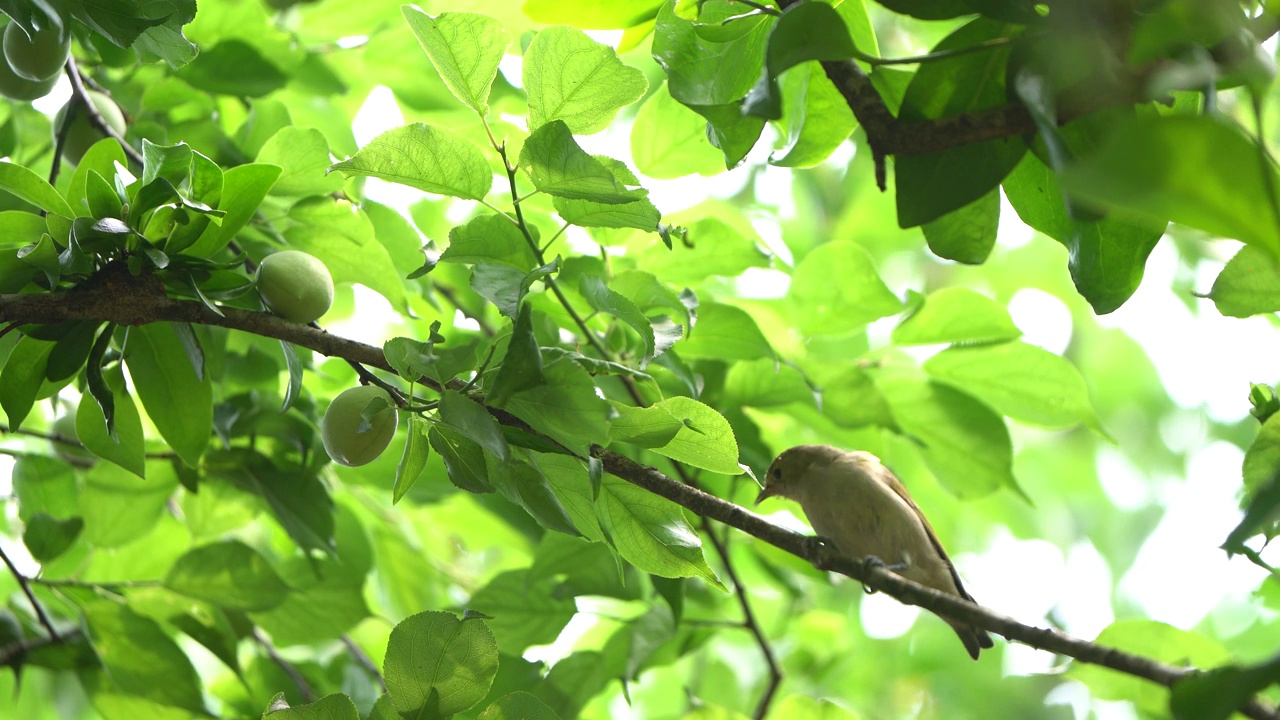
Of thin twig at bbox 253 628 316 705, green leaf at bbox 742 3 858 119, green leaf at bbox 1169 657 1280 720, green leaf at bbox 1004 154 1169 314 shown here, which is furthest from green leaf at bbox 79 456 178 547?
green leaf at bbox 1169 657 1280 720

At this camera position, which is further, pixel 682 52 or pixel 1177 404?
pixel 1177 404

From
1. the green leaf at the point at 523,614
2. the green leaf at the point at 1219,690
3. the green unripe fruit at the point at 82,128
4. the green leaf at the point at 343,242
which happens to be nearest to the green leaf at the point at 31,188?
the green leaf at the point at 343,242

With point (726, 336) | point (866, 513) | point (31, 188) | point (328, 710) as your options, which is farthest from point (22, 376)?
point (866, 513)

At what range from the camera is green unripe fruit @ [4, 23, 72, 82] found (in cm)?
139

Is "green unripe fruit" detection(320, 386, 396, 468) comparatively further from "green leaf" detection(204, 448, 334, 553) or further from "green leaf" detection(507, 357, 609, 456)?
"green leaf" detection(204, 448, 334, 553)

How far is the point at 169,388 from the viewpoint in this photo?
142 cm

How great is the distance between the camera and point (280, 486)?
181 centimetres

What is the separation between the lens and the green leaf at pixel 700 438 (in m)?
1.16

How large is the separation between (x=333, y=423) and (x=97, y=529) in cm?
98

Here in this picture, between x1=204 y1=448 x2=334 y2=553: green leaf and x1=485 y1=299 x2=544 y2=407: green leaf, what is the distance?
93 centimetres

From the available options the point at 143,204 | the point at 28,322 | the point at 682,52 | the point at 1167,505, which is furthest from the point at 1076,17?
the point at 1167,505

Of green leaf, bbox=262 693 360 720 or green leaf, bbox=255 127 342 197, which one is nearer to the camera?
green leaf, bbox=262 693 360 720

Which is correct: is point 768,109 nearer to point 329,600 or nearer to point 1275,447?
point 1275,447

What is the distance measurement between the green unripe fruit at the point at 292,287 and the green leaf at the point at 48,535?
89 cm
